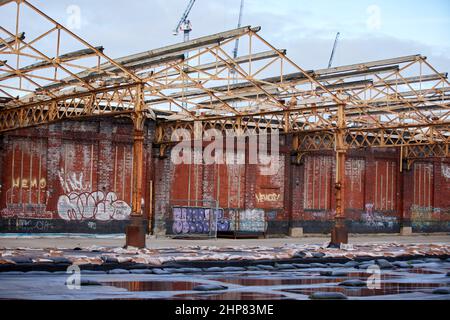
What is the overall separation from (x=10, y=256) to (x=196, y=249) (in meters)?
8.18

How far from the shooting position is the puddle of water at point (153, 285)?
53.2ft

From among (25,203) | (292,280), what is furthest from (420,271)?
(25,203)

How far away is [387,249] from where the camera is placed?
30234 mm

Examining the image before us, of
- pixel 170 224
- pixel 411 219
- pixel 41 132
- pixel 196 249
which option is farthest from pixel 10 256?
pixel 411 219

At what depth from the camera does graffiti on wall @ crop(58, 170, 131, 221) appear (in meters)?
35.0

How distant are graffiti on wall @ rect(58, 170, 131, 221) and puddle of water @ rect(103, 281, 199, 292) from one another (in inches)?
713

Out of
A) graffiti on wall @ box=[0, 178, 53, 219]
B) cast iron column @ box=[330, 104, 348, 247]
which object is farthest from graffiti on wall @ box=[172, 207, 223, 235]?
cast iron column @ box=[330, 104, 348, 247]

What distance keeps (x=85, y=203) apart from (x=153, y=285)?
19.2m

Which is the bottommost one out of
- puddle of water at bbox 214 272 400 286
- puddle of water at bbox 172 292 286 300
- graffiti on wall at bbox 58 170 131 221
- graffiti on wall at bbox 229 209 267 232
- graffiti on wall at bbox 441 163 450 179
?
puddle of water at bbox 214 272 400 286

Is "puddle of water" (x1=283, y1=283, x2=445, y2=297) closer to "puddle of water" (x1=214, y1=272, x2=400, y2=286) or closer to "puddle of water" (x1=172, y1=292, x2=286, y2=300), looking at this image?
"puddle of water" (x1=172, y1=292, x2=286, y2=300)

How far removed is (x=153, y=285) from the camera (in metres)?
17.1

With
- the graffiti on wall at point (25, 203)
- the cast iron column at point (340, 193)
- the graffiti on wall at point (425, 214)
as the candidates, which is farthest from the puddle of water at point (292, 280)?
the graffiti on wall at point (425, 214)

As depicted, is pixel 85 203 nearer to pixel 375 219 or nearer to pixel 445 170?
pixel 375 219
